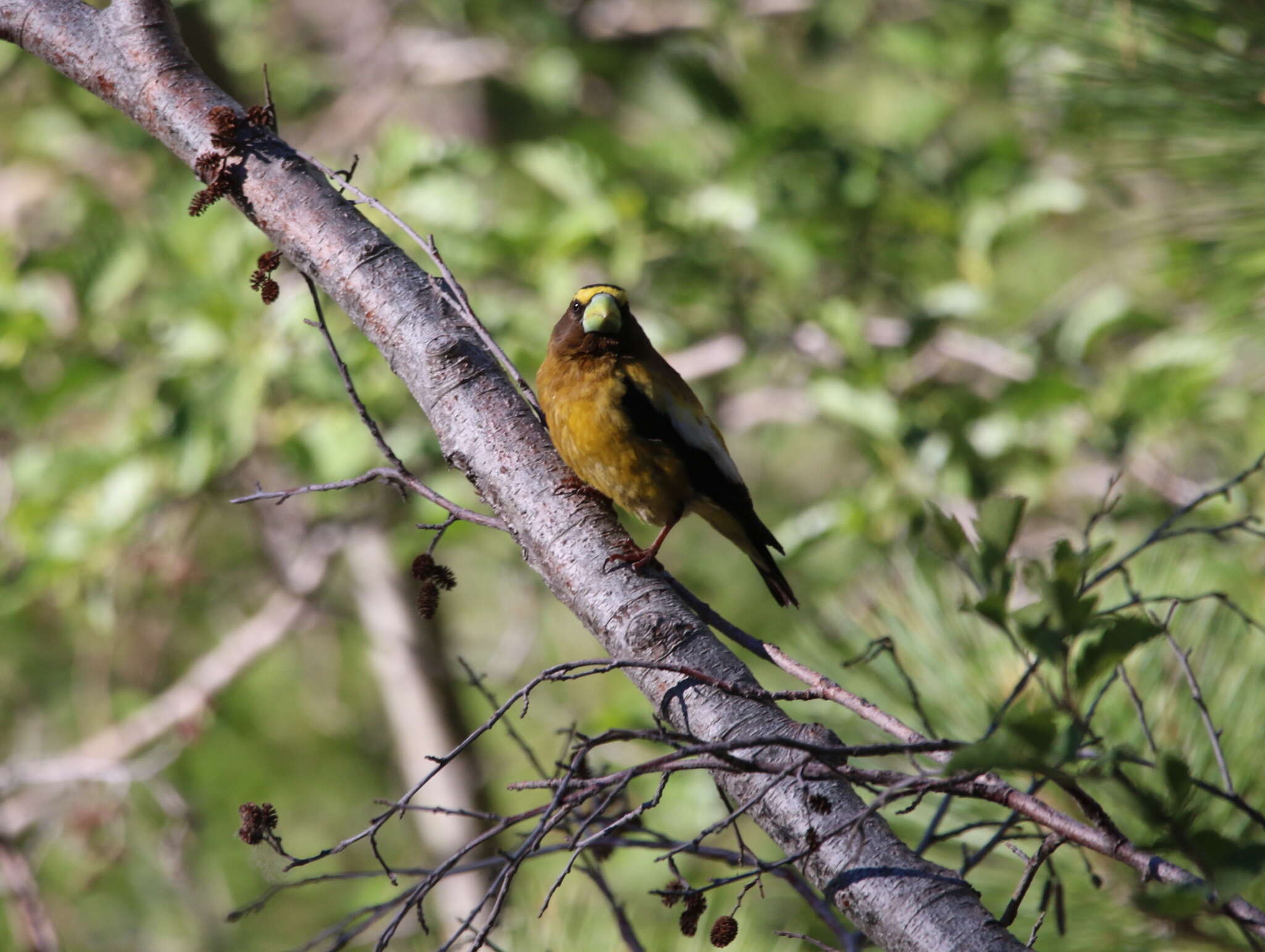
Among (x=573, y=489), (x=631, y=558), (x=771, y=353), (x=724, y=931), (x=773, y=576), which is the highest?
(x=771, y=353)

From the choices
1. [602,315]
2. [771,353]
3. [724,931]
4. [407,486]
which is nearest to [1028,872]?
[724,931]

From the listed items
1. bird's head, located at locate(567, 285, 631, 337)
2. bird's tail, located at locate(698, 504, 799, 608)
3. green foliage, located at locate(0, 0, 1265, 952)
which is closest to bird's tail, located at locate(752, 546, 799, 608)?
bird's tail, located at locate(698, 504, 799, 608)

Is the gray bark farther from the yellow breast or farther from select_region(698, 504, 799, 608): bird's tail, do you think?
select_region(698, 504, 799, 608): bird's tail

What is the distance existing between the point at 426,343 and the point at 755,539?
148cm

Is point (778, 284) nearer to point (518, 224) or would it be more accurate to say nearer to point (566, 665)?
point (518, 224)

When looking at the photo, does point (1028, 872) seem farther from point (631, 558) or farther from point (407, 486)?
point (407, 486)

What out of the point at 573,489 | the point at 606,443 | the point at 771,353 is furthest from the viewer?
the point at 771,353

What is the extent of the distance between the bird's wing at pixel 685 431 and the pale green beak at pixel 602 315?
0.11m

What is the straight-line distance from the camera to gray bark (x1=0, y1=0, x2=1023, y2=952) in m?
1.70

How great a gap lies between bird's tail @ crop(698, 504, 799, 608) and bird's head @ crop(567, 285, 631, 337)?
56 cm

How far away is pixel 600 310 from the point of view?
289cm

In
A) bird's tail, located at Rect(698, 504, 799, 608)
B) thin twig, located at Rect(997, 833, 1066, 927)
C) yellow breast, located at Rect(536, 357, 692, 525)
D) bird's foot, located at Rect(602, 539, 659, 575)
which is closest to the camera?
thin twig, located at Rect(997, 833, 1066, 927)

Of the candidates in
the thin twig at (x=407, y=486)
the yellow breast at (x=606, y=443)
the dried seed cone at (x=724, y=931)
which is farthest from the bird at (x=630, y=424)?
the dried seed cone at (x=724, y=931)

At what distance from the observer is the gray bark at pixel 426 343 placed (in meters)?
1.70
